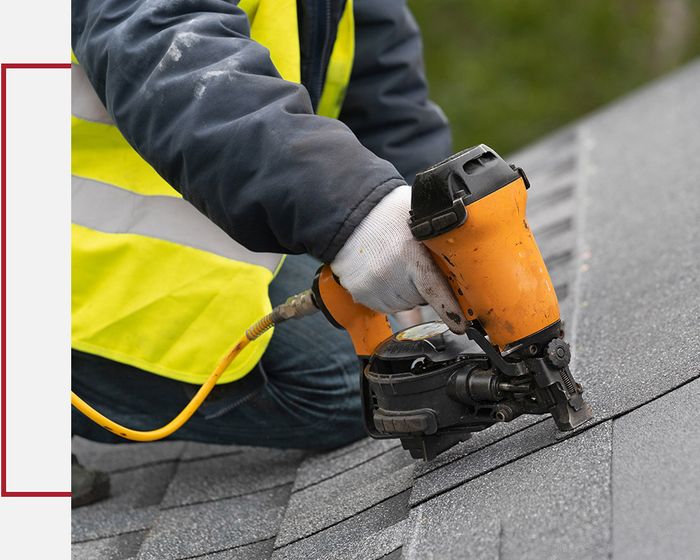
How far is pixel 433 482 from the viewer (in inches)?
70.0

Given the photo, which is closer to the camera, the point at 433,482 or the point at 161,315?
the point at 433,482

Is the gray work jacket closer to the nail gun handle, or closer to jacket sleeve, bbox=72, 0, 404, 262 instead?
jacket sleeve, bbox=72, 0, 404, 262

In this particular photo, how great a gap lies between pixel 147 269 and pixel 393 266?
79cm

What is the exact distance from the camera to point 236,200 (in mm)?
1729

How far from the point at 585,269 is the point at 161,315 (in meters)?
1.21

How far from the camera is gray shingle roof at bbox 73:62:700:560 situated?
1.38 meters

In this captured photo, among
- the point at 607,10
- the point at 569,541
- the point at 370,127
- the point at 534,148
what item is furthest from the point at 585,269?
the point at 607,10

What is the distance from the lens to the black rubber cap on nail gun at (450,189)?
157 cm

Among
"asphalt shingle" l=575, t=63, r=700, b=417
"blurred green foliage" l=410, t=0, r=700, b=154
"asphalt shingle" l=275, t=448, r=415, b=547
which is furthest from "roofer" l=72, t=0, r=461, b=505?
"blurred green foliage" l=410, t=0, r=700, b=154

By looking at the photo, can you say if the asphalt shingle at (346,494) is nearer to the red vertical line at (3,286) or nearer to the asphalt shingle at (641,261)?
the asphalt shingle at (641,261)

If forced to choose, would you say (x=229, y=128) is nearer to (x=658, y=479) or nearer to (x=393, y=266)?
(x=393, y=266)

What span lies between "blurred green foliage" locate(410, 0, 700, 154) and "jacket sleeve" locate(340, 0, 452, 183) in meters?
7.36

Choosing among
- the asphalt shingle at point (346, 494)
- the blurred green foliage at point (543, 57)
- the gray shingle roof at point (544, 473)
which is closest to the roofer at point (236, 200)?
the gray shingle roof at point (544, 473)

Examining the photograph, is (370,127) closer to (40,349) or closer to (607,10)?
(40,349)
